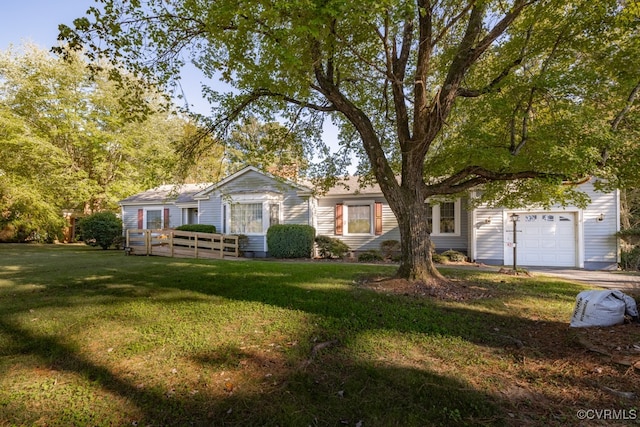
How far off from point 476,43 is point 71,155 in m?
25.6

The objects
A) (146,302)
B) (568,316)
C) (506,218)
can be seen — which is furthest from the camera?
(506,218)

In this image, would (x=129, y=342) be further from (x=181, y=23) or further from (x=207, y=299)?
(x=181, y=23)

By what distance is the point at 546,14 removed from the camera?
629cm

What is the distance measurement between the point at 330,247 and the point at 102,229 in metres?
12.9

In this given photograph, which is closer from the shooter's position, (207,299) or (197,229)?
(207,299)

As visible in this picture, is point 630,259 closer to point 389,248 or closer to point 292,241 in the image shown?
point 389,248

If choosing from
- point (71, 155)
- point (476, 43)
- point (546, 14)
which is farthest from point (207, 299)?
point (71, 155)

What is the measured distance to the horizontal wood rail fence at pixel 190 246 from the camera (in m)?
14.9

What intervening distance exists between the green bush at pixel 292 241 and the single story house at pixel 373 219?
1004 mm

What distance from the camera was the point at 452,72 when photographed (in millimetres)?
6660

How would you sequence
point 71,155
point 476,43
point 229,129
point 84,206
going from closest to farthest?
point 476,43 < point 229,129 < point 71,155 < point 84,206

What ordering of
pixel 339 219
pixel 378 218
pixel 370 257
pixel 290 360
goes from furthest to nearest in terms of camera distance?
pixel 339 219, pixel 378 218, pixel 370 257, pixel 290 360

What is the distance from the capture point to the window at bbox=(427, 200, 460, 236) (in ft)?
47.2

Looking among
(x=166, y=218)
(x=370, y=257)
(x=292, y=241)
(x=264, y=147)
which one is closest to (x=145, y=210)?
(x=166, y=218)
